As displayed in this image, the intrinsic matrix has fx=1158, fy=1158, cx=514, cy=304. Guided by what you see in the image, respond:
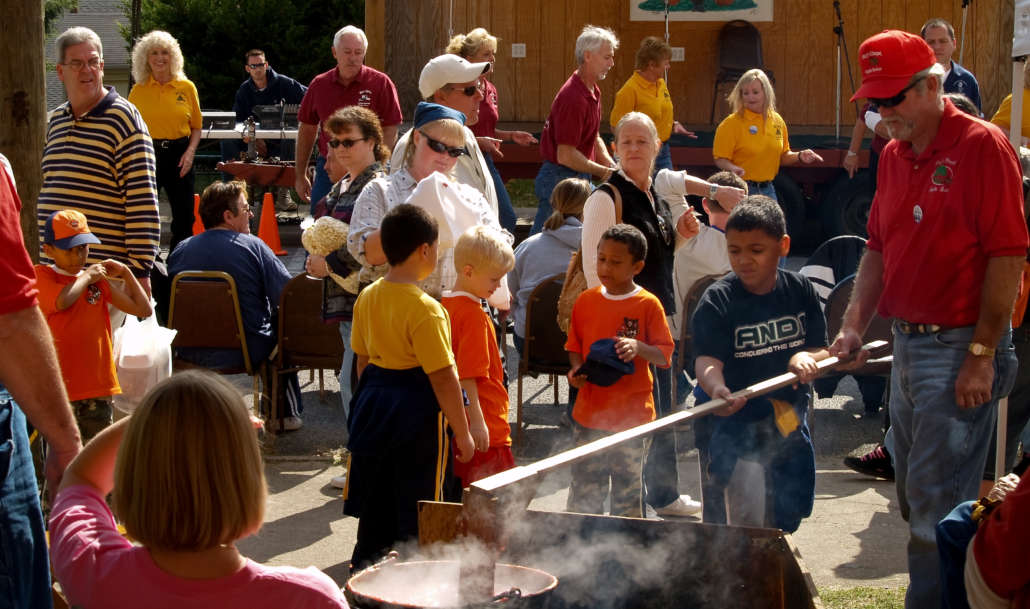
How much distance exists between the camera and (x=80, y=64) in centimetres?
514

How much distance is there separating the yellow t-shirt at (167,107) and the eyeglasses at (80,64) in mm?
4645

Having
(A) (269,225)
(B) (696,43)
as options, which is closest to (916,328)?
(A) (269,225)

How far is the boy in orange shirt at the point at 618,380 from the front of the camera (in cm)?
483

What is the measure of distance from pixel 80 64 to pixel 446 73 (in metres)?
1.65

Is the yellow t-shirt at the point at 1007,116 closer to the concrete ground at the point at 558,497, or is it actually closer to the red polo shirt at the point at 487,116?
the concrete ground at the point at 558,497

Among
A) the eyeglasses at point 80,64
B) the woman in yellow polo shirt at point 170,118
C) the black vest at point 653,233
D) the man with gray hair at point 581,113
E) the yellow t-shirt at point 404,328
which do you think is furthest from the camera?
the woman in yellow polo shirt at point 170,118

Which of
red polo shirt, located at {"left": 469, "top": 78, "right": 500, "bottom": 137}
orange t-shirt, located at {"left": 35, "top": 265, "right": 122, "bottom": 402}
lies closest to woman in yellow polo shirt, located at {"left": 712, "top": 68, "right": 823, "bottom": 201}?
red polo shirt, located at {"left": 469, "top": 78, "right": 500, "bottom": 137}

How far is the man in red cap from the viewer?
364 cm

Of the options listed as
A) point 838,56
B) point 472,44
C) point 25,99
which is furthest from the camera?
point 838,56

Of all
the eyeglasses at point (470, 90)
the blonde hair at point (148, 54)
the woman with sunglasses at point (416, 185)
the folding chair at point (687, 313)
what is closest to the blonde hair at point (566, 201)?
the folding chair at point (687, 313)

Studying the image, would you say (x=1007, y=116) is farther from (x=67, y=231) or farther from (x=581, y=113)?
(x=67, y=231)

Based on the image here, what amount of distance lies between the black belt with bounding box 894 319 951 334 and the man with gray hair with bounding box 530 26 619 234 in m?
3.93

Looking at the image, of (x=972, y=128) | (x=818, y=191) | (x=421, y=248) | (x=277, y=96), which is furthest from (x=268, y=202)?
(x=972, y=128)

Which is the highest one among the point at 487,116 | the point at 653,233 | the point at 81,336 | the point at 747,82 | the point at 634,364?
the point at 747,82
